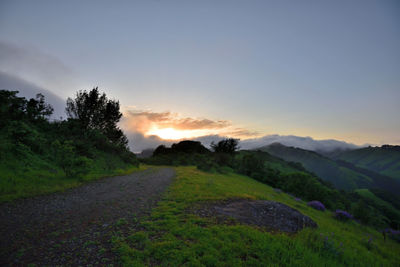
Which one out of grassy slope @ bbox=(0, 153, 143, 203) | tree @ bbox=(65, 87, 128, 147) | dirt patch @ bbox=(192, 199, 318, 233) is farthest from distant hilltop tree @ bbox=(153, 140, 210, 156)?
dirt patch @ bbox=(192, 199, 318, 233)

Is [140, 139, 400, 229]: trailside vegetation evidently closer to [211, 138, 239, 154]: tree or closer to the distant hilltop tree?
[211, 138, 239, 154]: tree

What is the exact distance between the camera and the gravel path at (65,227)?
4523 millimetres

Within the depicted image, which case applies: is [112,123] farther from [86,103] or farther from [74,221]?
[74,221]

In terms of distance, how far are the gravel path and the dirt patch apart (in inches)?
149

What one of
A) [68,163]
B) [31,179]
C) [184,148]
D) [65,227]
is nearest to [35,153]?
[68,163]

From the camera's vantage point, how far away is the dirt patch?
297 inches

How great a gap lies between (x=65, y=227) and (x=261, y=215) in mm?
9136

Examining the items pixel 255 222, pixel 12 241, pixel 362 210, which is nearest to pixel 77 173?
pixel 12 241

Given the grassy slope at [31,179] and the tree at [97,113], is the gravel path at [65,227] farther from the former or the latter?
the tree at [97,113]

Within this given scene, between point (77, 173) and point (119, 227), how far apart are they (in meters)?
12.8

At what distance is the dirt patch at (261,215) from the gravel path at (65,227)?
378cm

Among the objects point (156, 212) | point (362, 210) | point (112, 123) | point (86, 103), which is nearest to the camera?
point (156, 212)

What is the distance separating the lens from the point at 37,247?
4.98 m

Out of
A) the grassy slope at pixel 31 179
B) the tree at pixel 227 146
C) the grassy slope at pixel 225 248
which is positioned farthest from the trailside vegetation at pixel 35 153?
the tree at pixel 227 146
